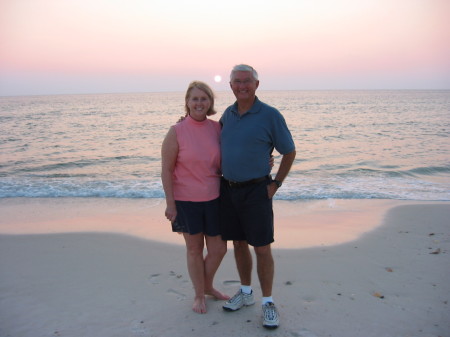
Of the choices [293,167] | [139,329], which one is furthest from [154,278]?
[293,167]

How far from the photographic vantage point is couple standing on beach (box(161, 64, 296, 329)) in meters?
3.14

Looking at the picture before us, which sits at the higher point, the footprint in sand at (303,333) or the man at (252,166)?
the man at (252,166)

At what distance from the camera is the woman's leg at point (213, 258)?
11.4 ft

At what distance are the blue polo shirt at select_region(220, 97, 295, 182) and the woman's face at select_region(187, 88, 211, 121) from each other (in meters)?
0.27

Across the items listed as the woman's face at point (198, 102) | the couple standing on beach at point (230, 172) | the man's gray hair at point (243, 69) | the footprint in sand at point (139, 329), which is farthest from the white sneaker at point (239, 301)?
the man's gray hair at point (243, 69)

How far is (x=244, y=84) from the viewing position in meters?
3.14

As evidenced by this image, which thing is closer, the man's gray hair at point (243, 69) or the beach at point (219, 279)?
the man's gray hair at point (243, 69)

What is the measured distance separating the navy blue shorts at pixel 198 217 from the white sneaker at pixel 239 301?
2.28 feet

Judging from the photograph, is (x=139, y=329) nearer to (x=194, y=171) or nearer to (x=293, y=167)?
(x=194, y=171)

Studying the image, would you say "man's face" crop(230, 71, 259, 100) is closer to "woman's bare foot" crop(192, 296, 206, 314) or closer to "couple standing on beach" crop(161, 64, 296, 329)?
"couple standing on beach" crop(161, 64, 296, 329)

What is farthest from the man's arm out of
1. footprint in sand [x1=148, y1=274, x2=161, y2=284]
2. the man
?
footprint in sand [x1=148, y1=274, x2=161, y2=284]

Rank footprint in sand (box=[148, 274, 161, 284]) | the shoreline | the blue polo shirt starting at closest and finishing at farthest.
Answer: the blue polo shirt, footprint in sand (box=[148, 274, 161, 284]), the shoreline

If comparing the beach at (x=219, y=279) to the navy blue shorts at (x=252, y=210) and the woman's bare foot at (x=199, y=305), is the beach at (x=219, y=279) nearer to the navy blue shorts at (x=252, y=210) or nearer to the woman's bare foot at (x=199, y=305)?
the woman's bare foot at (x=199, y=305)

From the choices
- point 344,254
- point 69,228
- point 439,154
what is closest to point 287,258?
point 344,254
